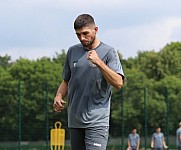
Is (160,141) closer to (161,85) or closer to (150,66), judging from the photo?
(161,85)

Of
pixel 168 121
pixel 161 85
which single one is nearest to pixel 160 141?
pixel 168 121

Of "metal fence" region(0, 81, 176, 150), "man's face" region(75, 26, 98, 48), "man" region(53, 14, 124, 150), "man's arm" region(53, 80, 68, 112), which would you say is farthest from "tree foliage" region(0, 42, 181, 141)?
"man's face" region(75, 26, 98, 48)

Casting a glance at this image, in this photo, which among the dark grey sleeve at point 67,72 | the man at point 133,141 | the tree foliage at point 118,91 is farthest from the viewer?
the man at point 133,141

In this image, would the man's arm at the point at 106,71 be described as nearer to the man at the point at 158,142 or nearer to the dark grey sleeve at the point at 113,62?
the dark grey sleeve at the point at 113,62

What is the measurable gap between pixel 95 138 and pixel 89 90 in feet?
1.40

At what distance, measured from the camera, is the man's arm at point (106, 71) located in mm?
5340

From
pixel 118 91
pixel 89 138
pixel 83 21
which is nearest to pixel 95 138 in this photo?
pixel 89 138

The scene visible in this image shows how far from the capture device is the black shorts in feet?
18.6

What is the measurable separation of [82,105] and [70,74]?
365 mm

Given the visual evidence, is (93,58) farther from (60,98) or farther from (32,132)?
(32,132)

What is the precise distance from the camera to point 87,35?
550 cm

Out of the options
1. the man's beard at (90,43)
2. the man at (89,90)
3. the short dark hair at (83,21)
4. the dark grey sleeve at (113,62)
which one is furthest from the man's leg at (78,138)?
the short dark hair at (83,21)

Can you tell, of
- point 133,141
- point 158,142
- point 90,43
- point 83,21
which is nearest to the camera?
point 83,21

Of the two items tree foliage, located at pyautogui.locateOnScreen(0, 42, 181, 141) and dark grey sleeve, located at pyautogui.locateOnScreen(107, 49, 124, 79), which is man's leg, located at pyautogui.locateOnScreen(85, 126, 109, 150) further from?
tree foliage, located at pyautogui.locateOnScreen(0, 42, 181, 141)
